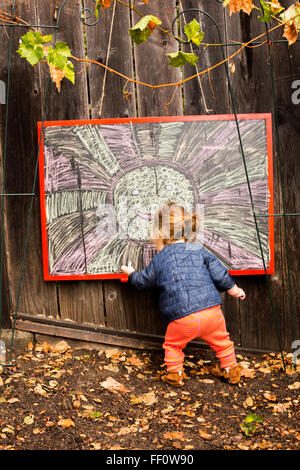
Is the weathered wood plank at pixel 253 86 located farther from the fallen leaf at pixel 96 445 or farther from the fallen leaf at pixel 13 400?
the fallen leaf at pixel 13 400

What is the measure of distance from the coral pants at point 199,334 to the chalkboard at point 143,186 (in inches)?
16.4

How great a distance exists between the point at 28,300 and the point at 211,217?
4.43 feet

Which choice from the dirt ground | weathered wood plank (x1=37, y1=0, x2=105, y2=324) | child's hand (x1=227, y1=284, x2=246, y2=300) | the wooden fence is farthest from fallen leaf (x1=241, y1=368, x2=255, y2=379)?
weathered wood plank (x1=37, y1=0, x2=105, y2=324)

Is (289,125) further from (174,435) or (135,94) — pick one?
(174,435)

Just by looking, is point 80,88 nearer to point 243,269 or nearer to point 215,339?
point 243,269

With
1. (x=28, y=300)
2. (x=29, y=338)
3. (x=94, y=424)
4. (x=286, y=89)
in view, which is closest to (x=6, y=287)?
(x=28, y=300)

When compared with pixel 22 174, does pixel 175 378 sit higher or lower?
lower

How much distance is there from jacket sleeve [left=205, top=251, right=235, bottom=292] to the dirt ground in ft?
1.88

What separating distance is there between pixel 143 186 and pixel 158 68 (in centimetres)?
77

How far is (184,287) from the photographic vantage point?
2568mm

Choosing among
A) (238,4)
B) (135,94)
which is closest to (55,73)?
(135,94)

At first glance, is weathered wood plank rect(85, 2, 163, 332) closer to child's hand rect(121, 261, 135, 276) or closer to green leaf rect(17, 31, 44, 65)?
green leaf rect(17, 31, 44, 65)

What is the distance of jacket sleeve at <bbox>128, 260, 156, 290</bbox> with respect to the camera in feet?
8.74

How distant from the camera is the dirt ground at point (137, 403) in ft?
7.06
